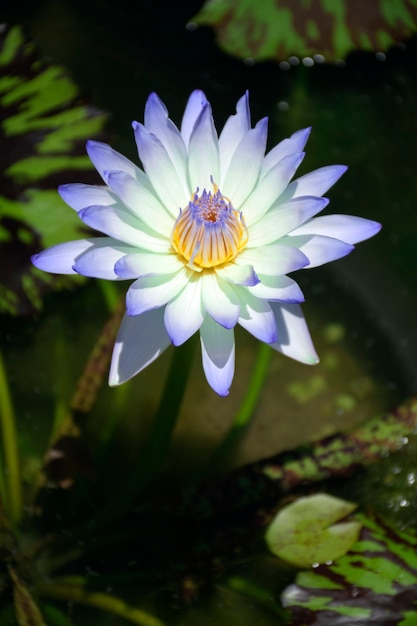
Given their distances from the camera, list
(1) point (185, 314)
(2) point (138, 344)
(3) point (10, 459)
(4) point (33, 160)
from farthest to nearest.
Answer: (4) point (33, 160)
(3) point (10, 459)
(2) point (138, 344)
(1) point (185, 314)

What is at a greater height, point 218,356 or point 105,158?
point 105,158

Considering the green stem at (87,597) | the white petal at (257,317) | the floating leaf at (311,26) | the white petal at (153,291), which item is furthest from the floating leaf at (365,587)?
the floating leaf at (311,26)

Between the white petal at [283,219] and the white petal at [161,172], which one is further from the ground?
the white petal at [161,172]

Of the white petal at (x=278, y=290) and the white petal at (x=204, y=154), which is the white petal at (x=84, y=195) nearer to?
the white petal at (x=204, y=154)

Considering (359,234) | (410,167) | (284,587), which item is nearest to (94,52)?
(410,167)

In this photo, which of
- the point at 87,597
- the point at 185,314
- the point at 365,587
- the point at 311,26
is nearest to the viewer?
the point at 185,314

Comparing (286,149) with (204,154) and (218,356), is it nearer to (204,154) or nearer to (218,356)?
(204,154)

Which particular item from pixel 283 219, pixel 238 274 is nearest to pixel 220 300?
pixel 238 274
